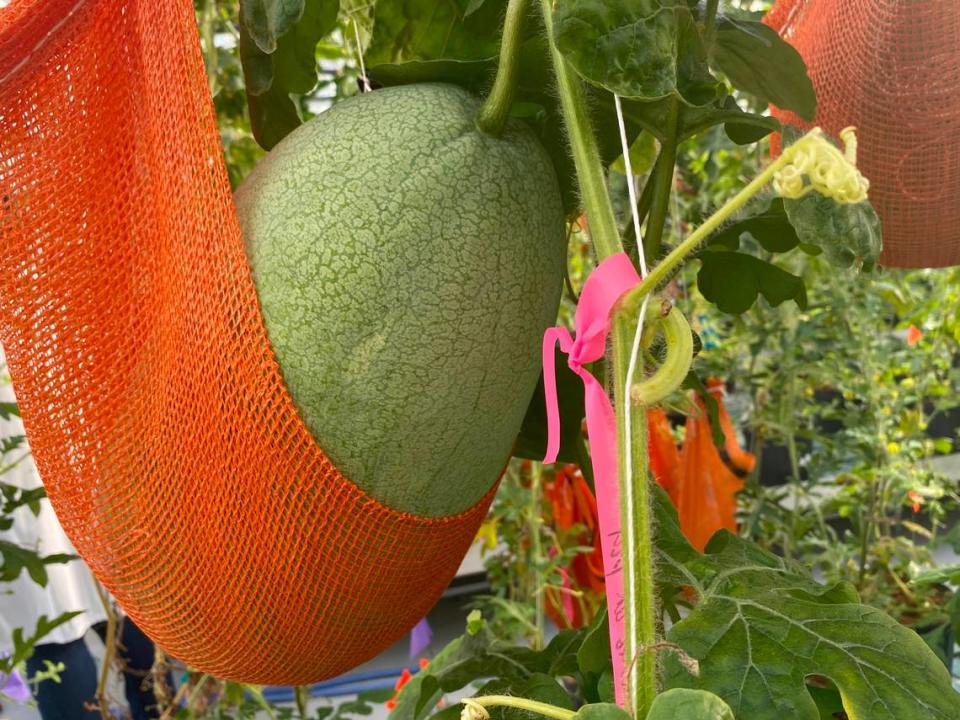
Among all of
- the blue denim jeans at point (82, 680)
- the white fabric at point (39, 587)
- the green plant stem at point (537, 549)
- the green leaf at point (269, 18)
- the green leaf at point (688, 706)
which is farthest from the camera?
the white fabric at point (39, 587)

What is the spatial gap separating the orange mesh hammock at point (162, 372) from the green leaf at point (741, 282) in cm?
28

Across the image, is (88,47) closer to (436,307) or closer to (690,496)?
(436,307)

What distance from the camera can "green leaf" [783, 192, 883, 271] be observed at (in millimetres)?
450

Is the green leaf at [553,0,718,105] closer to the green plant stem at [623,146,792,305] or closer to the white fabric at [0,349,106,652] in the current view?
the green plant stem at [623,146,792,305]

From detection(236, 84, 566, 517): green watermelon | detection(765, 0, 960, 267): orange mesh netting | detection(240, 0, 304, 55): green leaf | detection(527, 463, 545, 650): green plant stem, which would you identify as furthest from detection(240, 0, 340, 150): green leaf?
detection(527, 463, 545, 650): green plant stem

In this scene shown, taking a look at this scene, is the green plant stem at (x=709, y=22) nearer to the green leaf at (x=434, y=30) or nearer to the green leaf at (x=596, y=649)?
the green leaf at (x=434, y=30)

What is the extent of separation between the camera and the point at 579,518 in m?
1.73

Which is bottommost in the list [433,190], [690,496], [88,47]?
[690,496]

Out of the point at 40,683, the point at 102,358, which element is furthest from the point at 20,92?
the point at 40,683

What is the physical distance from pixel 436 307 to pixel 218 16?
0.86 metres

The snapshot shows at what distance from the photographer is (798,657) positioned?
0.45m

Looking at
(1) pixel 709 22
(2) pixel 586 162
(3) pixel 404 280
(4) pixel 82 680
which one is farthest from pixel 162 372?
(4) pixel 82 680

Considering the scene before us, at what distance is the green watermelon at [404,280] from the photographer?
51 centimetres

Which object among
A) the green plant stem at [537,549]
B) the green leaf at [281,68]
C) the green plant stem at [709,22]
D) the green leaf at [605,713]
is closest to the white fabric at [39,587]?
the green plant stem at [537,549]
